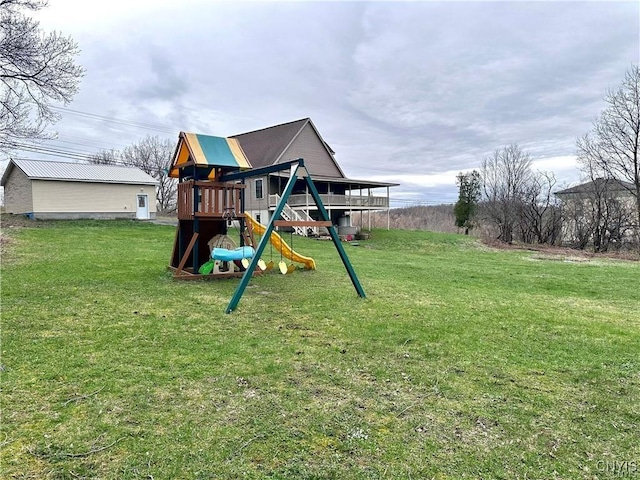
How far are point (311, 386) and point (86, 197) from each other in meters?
25.2

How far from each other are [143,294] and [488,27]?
381 inches

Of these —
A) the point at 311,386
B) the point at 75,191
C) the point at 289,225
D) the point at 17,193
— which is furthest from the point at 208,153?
the point at 17,193

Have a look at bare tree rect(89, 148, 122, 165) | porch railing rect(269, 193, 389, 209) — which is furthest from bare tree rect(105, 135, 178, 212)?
porch railing rect(269, 193, 389, 209)

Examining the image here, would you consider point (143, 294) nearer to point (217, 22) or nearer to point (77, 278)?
point (77, 278)

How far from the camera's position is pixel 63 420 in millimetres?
2588

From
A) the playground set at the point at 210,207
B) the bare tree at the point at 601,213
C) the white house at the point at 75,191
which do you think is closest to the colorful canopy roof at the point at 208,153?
the playground set at the point at 210,207

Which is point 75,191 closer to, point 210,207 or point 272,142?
point 272,142

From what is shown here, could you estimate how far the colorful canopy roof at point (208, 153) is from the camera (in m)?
8.54

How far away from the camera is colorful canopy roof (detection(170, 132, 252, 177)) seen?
8.54m

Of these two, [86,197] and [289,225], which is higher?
[86,197]

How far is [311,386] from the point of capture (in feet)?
10.6

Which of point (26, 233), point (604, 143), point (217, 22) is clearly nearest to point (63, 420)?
point (217, 22)

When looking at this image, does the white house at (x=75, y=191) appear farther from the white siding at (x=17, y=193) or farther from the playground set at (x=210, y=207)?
the playground set at (x=210, y=207)

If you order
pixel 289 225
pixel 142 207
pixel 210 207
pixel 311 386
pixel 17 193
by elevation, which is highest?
pixel 17 193
